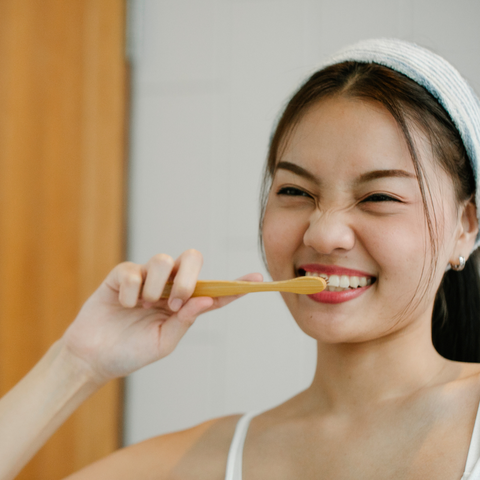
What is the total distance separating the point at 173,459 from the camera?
2.39 ft

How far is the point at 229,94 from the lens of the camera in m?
1.40

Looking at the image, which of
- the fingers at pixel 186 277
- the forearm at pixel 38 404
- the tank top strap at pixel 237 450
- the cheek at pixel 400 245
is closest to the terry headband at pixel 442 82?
the cheek at pixel 400 245

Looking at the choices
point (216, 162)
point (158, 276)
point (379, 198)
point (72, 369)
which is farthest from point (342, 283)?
point (216, 162)

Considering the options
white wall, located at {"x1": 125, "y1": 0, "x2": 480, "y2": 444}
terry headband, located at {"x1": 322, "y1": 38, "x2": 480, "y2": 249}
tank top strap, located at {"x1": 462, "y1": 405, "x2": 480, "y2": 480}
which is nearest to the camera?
tank top strap, located at {"x1": 462, "y1": 405, "x2": 480, "y2": 480}

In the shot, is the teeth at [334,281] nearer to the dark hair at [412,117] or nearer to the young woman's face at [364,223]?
the young woman's face at [364,223]

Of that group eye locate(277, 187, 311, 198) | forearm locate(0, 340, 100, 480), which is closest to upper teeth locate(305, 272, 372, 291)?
eye locate(277, 187, 311, 198)

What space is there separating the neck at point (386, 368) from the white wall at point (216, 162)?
66 centimetres

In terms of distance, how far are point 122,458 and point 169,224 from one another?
0.78 m

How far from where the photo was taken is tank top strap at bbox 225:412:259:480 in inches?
27.0

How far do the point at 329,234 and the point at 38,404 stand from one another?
1.39 ft

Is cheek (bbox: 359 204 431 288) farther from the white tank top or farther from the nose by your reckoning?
the white tank top

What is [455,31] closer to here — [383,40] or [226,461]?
[383,40]

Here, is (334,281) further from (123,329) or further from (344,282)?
(123,329)

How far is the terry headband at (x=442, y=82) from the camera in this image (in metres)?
0.63
